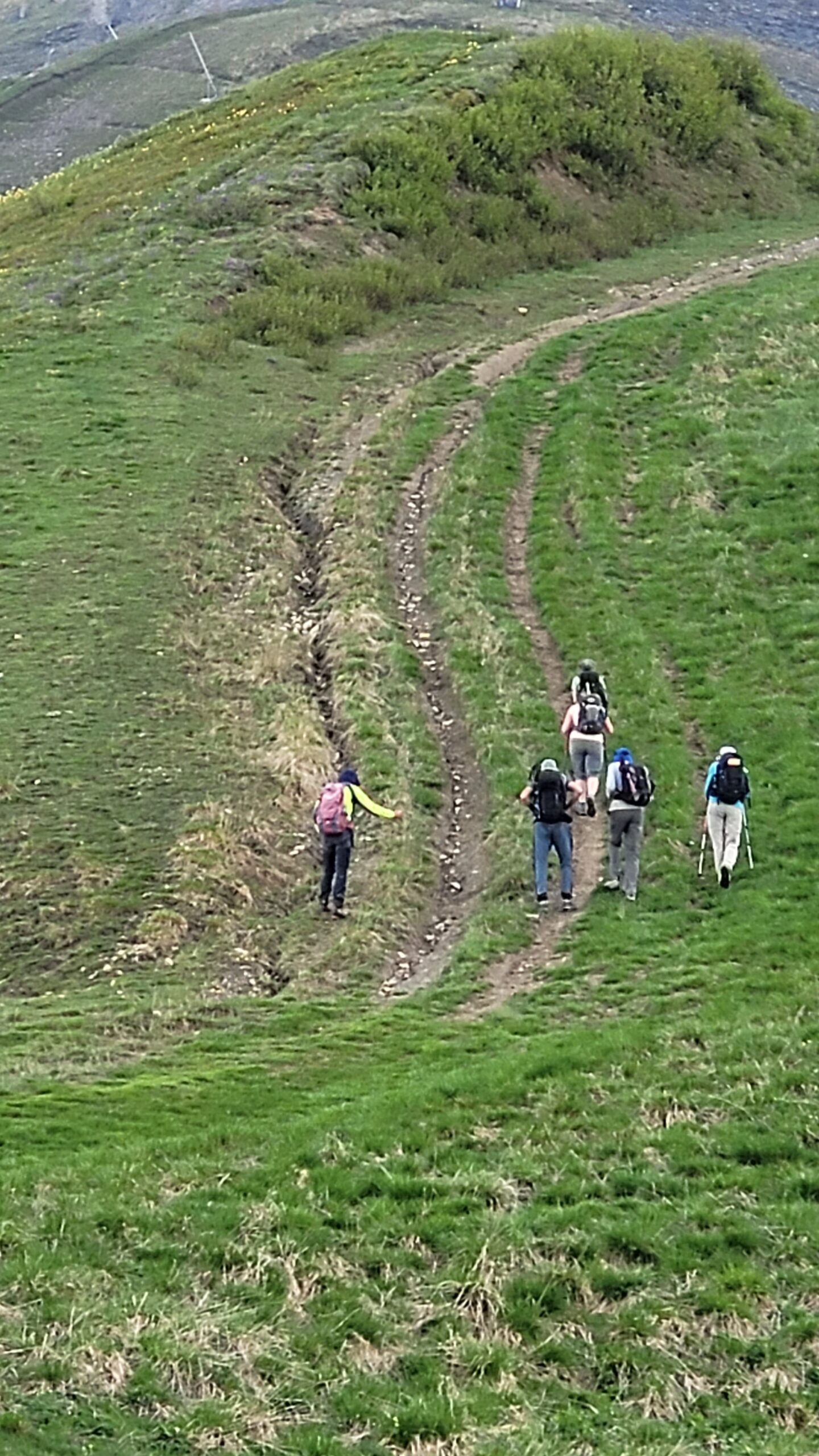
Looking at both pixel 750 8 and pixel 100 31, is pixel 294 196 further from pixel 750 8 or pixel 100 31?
pixel 100 31

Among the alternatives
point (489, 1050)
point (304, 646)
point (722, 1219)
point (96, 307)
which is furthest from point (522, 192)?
point (722, 1219)

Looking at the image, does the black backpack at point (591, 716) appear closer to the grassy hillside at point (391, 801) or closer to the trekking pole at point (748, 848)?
the grassy hillside at point (391, 801)

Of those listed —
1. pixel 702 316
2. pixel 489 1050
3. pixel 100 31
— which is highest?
pixel 100 31

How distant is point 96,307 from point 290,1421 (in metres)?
40.6

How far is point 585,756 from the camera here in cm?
2398

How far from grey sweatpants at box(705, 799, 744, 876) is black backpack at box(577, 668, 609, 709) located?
2.88 m

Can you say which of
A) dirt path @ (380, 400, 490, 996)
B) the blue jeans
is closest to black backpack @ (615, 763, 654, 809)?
the blue jeans

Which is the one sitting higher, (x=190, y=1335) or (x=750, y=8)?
(x=750, y=8)

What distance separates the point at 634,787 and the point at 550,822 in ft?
3.90

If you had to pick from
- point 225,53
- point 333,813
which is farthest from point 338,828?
point 225,53

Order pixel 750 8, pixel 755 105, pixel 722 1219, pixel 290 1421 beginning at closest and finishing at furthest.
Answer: pixel 290 1421, pixel 722 1219, pixel 755 105, pixel 750 8

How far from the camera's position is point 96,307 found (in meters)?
47.0

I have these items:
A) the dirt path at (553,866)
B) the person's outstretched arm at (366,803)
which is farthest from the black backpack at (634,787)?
the person's outstretched arm at (366,803)

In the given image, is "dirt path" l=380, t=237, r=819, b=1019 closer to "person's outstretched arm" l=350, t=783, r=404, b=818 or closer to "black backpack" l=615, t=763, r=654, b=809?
"person's outstretched arm" l=350, t=783, r=404, b=818
